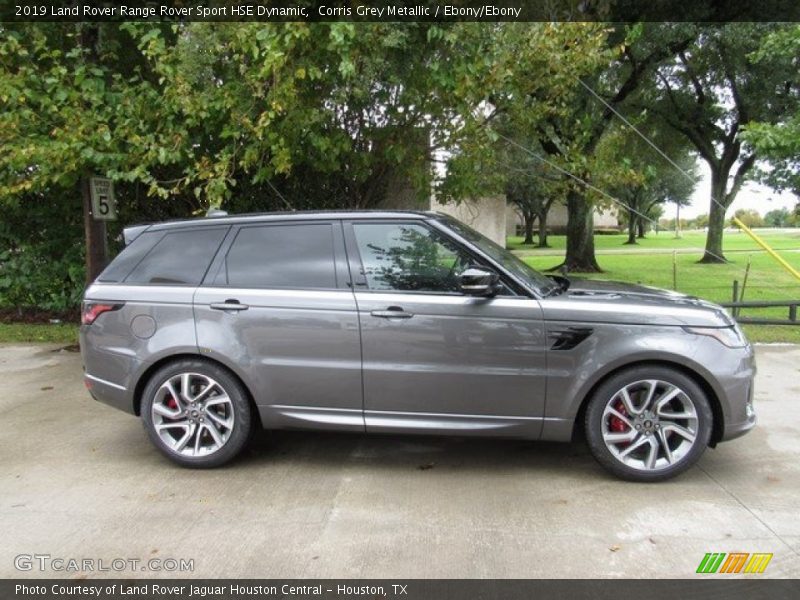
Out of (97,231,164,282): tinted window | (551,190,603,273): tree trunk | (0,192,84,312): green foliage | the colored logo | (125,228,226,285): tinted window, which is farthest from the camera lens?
(551,190,603,273): tree trunk

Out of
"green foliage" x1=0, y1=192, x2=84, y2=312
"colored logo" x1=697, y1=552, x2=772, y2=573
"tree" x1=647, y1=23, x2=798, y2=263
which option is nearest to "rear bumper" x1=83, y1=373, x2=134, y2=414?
"colored logo" x1=697, y1=552, x2=772, y2=573

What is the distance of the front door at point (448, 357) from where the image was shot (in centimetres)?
394

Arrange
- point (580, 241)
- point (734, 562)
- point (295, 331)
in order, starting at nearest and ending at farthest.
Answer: point (734, 562) → point (295, 331) → point (580, 241)

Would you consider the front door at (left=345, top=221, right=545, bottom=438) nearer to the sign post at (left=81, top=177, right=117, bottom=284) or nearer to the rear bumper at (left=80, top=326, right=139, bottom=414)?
the rear bumper at (left=80, top=326, right=139, bottom=414)

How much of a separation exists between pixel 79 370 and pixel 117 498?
12.2 feet

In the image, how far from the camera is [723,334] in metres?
3.88

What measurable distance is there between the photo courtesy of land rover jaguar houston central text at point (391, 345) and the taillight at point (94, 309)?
0.04 ft

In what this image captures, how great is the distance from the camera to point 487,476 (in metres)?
4.14

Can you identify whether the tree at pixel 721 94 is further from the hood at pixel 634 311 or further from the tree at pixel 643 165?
the hood at pixel 634 311

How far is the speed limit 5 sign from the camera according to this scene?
7457 millimetres

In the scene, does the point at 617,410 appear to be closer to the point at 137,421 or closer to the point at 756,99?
the point at 137,421

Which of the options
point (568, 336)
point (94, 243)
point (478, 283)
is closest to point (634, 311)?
point (568, 336)

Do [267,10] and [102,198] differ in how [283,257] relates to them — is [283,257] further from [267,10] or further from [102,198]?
[102,198]

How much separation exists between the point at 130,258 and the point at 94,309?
0.44 m
